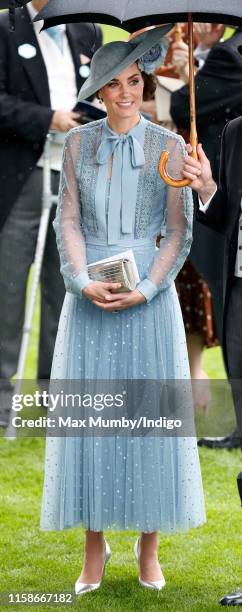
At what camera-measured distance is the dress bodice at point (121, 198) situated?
5355mm

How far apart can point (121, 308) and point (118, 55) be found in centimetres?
92

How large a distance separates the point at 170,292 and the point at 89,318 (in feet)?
1.06

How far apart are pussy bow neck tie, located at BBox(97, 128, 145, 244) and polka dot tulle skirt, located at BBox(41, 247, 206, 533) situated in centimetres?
13

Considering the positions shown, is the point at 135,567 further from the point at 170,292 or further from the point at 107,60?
the point at 107,60

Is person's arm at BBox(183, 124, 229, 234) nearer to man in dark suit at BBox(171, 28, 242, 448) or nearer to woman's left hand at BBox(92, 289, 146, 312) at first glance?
woman's left hand at BBox(92, 289, 146, 312)

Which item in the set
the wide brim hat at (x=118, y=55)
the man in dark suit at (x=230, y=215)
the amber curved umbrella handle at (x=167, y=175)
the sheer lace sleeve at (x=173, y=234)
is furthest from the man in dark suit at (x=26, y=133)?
the man in dark suit at (x=230, y=215)

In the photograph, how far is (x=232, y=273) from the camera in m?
5.16

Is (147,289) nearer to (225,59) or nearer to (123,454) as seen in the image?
(123,454)

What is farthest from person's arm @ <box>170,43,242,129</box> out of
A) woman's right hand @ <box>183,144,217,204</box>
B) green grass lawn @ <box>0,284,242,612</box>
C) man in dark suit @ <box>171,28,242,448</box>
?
woman's right hand @ <box>183,144,217,204</box>

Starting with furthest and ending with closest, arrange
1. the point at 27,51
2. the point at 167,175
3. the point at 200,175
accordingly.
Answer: the point at 27,51, the point at 167,175, the point at 200,175

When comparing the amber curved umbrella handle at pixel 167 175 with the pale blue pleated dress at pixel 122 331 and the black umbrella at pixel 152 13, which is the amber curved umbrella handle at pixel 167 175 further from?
the pale blue pleated dress at pixel 122 331

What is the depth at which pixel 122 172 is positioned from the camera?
536 cm

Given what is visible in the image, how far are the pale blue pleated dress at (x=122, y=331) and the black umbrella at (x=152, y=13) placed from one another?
0.20m

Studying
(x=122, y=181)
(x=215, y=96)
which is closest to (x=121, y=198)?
(x=122, y=181)
